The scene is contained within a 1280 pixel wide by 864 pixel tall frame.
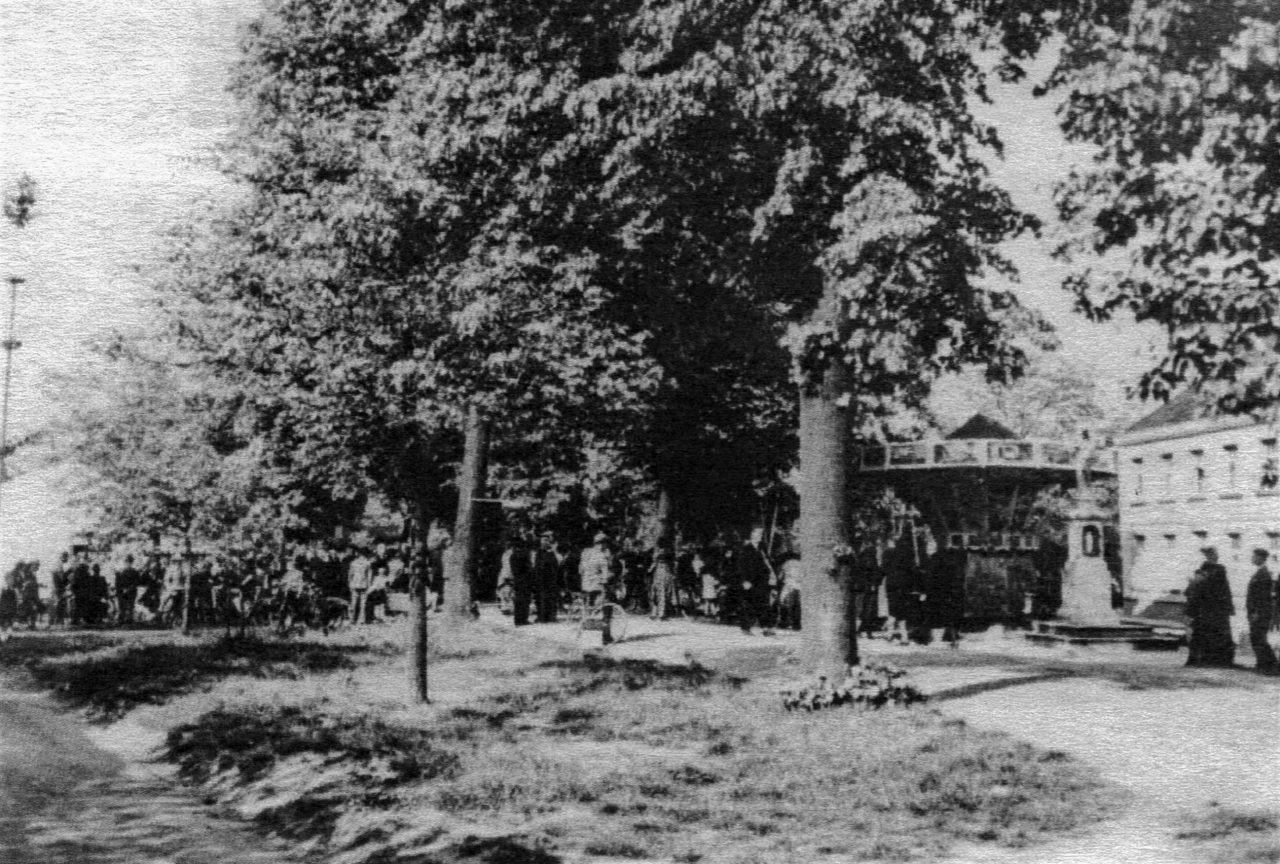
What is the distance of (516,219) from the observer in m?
13.0

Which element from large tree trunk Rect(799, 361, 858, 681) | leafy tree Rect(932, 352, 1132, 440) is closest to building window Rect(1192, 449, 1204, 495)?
leafy tree Rect(932, 352, 1132, 440)

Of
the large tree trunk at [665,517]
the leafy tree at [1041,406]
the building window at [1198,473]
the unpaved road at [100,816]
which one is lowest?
the unpaved road at [100,816]

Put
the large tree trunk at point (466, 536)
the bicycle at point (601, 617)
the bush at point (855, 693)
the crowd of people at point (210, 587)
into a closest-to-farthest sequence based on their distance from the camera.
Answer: the bush at point (855, 693)
the bicycle at point (601, 617)
the crowd of people at point (210, 587)
the large tree trunk at point (466, 536)

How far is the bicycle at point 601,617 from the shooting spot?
18.1 meters

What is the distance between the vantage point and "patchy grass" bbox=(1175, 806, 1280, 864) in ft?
21.6

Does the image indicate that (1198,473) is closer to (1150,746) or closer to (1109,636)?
(1109,636)

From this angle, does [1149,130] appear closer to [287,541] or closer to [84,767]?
[84,767]

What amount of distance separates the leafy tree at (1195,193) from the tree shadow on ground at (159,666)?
1071cm

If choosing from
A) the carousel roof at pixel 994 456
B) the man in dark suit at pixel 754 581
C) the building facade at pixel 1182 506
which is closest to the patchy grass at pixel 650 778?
the man in dark suit at pixel 754 581

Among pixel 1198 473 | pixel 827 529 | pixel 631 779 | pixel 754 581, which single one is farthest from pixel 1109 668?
pixel 1198 473

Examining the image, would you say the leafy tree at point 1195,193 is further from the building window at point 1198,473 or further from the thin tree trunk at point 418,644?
the building window at point 1198,473

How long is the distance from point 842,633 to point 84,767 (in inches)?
263

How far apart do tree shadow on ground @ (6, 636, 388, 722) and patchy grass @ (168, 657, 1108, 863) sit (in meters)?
2.34

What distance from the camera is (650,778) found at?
8758mm
